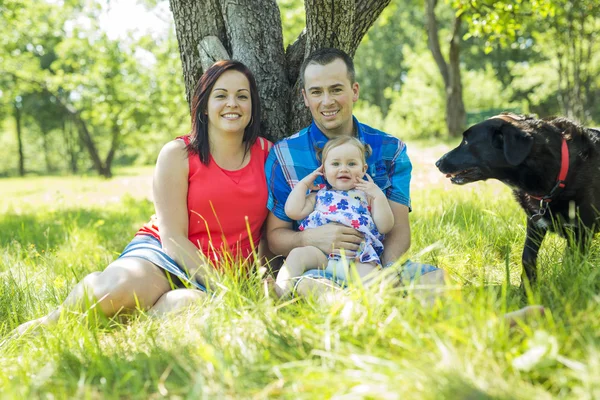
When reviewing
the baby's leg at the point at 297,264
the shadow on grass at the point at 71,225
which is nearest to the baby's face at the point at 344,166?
the baby's leg at the point at 297,264

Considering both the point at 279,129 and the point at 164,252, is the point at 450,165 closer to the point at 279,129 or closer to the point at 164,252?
the point at 279,129

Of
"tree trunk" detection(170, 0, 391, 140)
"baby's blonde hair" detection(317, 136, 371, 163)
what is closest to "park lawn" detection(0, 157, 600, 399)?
"baby's blonde hair" detection(317, 136, 371, 163)

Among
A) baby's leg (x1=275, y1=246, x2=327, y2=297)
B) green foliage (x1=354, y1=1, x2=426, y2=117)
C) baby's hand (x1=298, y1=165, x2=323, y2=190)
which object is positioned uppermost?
green foliage (x1=354, y1=1, x2=426, y2=117)

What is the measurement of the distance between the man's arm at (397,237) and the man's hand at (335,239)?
0.83 ft

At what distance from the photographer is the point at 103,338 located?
253cm

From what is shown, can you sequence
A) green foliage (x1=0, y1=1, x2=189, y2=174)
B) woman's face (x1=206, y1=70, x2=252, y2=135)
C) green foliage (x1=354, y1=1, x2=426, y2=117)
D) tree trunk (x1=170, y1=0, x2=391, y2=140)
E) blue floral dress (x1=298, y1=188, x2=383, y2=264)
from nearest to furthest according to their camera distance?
blue floral dress (x1=298, y1=188, x2=383, y2=264) → woman's face (x1=206, y1=70, x2=252, y2=135) → tree trunk (x1=170, y1=0, x2=391, y2=140) → green foliage (x1=0, y1=1, x2=189, y2=174) → green foliage (x1=354, y1=1, x2=426, y2=117)

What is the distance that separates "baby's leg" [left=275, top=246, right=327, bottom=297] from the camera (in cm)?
280

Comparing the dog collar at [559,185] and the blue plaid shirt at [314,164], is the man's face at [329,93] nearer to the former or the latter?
the blue plaid shirt at [314,164]

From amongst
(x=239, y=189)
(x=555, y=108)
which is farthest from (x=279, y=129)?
(x=555, y=108)

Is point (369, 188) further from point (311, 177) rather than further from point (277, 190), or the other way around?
point (277, 190)

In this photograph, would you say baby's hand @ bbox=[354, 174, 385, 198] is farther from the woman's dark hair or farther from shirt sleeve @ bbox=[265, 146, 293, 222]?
the woman's dark hair

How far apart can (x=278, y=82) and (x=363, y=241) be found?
1.55 m

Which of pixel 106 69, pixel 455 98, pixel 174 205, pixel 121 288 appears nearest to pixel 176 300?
pixel 121 288

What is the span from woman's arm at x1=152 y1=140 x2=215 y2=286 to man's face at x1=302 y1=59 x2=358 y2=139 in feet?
3.16
